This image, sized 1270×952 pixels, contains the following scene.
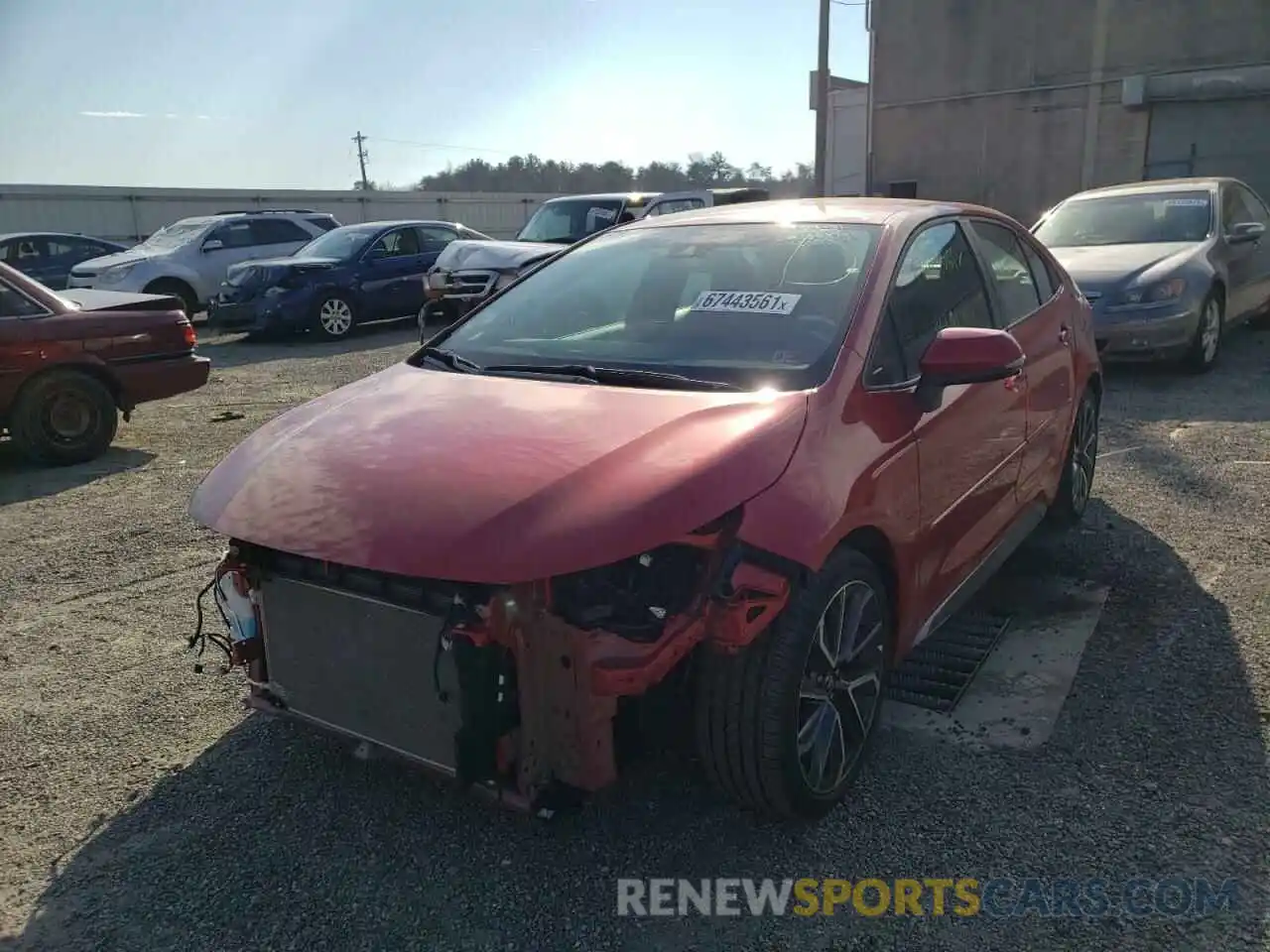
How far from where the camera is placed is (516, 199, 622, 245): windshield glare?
43.4 ft

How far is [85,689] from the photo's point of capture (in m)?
3.58

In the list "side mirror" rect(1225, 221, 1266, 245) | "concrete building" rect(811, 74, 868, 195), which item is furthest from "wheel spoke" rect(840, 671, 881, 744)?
"concrete building" rect(811, 74, 868, 195)

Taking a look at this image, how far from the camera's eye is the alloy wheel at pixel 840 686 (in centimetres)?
262

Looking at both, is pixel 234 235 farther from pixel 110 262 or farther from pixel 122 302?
pixel 122 302

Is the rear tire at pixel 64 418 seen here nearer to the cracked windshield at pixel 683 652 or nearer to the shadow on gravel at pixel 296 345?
the cracked windshield at pixel 683 652

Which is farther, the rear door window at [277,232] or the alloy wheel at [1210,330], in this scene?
the rear door window at [277,232]

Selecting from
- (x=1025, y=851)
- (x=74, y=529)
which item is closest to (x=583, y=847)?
(x=1025, y=851)

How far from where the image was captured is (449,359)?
3480mm

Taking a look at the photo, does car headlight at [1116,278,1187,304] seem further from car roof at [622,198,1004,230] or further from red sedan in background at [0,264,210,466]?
red sedan in background at [0,264,210,466]

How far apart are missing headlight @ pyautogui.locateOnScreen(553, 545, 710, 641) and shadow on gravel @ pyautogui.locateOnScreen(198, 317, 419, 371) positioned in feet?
33.3

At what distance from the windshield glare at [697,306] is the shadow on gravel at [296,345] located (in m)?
8.84

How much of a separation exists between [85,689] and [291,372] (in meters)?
7.57

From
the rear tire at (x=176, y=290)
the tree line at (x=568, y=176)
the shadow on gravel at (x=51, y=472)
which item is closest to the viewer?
the shadow on gravel at (x=51, y=472)

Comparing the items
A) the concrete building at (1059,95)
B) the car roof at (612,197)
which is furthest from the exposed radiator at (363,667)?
the concrete building at (1059,95)
